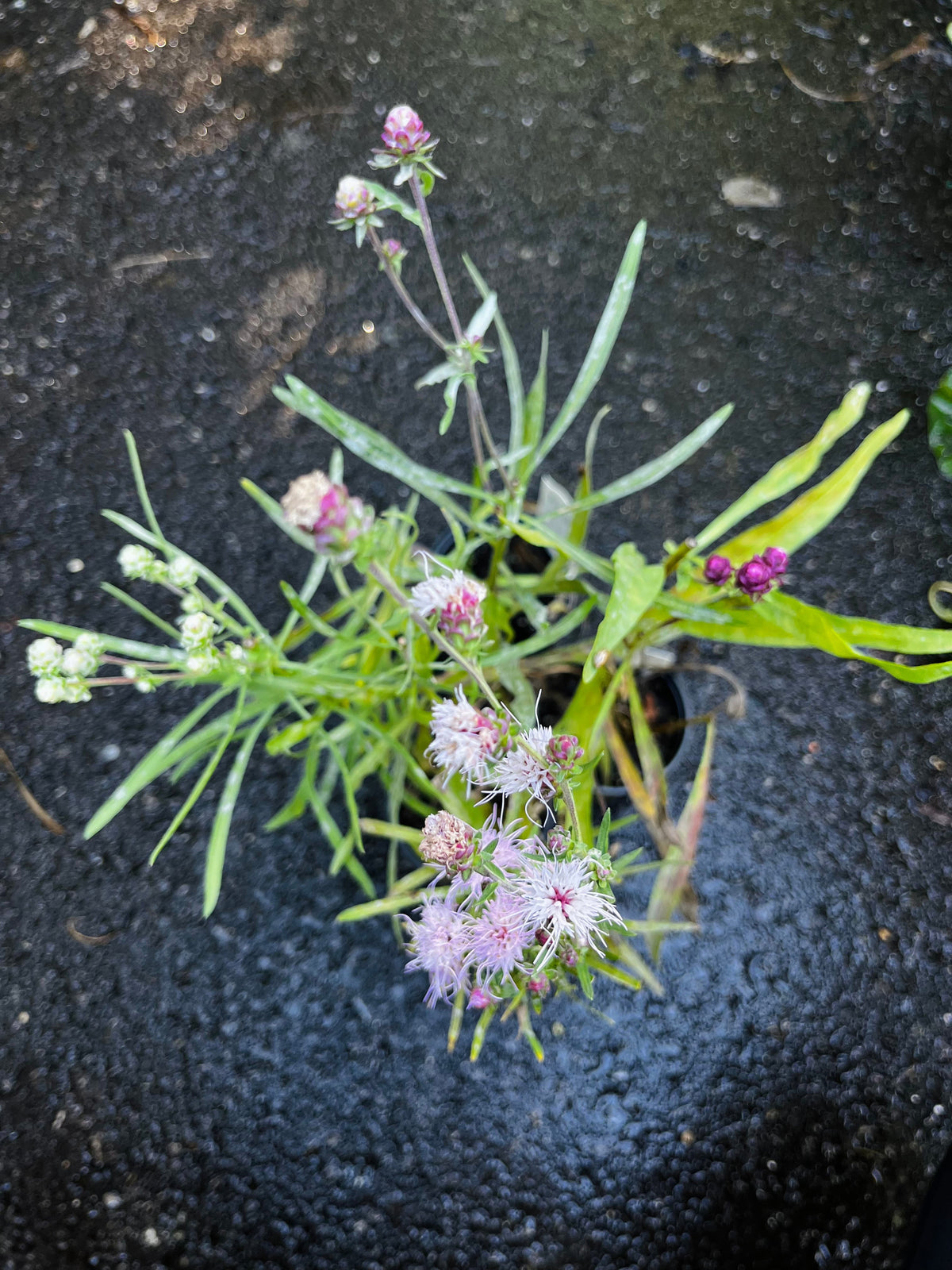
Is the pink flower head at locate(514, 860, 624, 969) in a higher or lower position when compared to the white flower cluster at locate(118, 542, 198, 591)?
lower

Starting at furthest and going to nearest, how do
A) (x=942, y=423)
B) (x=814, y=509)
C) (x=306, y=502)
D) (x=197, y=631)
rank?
1. (x=942, y=423)
2. (x=814, y=509)
3. (x=197, y=631)
4. (x=306, y=502)

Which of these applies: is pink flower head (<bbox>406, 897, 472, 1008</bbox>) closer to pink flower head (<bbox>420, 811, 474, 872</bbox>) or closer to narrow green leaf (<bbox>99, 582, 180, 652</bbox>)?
pink flower head (<bbox>420, 811, 474, 872</bbox>)

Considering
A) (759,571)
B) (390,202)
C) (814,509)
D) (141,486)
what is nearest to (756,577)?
(759,571)

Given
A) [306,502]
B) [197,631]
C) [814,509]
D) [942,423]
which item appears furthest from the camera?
[942,423]

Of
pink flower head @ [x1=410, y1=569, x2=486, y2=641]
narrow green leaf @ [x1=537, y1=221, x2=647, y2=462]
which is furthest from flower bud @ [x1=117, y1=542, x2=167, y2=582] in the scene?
narrow green leaf @ [x1=537, y1=221, x2=647, y2=462]

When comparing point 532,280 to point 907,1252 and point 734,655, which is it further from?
point 907,1252

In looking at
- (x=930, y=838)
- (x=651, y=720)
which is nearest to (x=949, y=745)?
(x=930, y=838)

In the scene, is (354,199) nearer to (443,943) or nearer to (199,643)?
(199,643)
